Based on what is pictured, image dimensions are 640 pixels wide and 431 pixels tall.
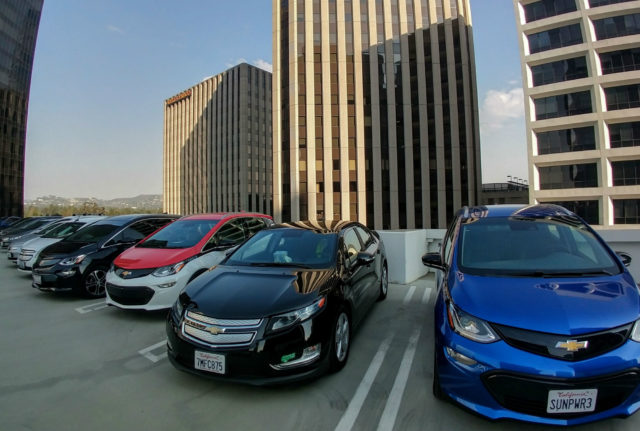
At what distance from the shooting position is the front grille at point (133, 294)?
4.67m

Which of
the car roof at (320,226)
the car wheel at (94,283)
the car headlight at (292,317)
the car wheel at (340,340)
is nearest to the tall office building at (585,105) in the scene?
the car roof at (320,226)

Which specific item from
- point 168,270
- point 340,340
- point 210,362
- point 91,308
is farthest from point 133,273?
point 340,340

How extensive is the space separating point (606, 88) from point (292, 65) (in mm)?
A: 32606

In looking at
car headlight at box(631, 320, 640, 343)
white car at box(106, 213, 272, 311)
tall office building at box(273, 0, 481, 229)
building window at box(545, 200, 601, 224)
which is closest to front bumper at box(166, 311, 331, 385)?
white car at box(106, 213, 272, 311)

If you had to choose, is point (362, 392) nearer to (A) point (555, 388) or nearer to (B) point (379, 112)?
(A) point (555, 388)

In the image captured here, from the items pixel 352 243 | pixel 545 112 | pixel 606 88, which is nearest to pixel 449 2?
pixel 545 112

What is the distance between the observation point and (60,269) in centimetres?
591

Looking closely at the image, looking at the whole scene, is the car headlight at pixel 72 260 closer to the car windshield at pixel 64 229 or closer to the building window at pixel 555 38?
the car windshield at pixel 64 229

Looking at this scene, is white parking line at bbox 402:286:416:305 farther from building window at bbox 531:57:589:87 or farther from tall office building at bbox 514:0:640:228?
building window at bbox 531:57:589:87

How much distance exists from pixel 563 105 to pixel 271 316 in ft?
139

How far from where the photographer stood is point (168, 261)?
4918 mm

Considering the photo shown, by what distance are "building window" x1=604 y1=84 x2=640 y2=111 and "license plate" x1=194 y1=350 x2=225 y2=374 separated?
43.5 m

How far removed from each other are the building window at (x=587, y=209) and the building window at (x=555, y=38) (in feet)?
55.1

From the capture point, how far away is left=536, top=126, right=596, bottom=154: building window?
32438 millimetres
